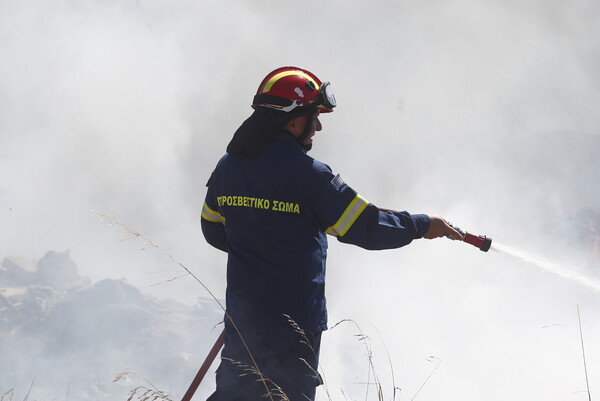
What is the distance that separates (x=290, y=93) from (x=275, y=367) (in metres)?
1.54

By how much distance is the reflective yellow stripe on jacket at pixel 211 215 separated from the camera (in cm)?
420

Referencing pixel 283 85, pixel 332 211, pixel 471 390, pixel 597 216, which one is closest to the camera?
pixel 332 211

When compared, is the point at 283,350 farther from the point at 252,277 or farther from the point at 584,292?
the point at 584,292

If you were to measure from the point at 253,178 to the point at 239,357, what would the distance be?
39.2 inches

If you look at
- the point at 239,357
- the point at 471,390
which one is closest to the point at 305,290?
→ the point at 239,357

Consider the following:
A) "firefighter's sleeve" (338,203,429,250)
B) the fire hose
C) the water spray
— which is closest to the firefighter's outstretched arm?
the fire hose

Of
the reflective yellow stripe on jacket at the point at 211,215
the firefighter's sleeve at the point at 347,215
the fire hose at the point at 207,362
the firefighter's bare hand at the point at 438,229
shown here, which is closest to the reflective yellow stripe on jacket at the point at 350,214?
the firefighter's sleeve at the point at 347,215

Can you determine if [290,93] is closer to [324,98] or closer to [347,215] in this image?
[324,98]

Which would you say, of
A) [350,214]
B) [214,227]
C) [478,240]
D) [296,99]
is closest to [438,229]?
[478,240]

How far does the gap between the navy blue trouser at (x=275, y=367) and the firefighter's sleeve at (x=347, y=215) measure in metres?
0.59

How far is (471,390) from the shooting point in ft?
324

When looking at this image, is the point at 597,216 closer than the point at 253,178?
No

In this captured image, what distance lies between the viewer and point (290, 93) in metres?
3.86

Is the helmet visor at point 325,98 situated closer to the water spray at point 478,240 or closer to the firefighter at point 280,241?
the firefighter at point 280,241
